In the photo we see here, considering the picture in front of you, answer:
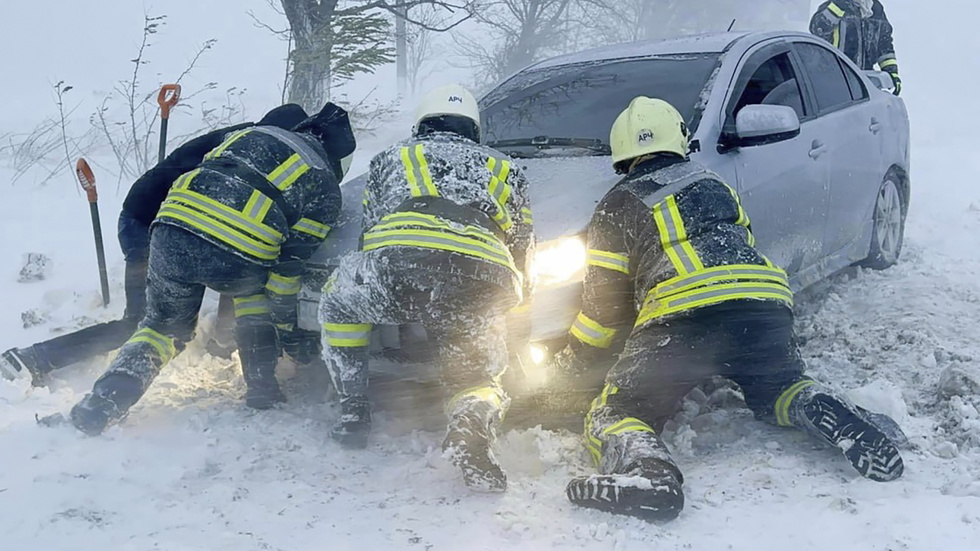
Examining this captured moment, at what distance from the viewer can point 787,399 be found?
10.8 ft

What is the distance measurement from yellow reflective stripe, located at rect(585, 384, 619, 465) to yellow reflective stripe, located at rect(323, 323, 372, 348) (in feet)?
3.10

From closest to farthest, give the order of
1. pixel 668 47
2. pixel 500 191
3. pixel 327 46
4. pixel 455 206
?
pixel 455 206
pixel 500 191
pixel 668 47
pixel 327 46

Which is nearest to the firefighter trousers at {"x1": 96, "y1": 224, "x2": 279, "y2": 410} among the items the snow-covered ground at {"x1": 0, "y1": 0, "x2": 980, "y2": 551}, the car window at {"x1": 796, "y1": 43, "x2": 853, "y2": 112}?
the snow-covered ground at {"x1": 0, "y1": 0, "x2": 980, "y2": 551}

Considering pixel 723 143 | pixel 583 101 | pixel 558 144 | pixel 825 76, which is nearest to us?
pixel 723 143

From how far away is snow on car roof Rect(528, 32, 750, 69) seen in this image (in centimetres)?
472

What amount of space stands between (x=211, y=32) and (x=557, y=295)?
33977mm

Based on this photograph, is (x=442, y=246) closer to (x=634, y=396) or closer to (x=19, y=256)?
(x=634, y=396)

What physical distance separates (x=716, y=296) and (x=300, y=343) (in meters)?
1.86

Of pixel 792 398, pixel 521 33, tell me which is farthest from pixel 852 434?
pixel 521 33

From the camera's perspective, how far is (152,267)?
146 inches

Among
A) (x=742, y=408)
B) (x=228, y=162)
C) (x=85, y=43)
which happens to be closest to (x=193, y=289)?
(x=228, y=162)

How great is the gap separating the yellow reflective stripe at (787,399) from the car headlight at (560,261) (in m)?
0.92

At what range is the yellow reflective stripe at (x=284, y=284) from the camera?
12.4ft

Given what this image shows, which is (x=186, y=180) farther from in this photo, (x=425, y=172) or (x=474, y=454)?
(x=474, y=454)
